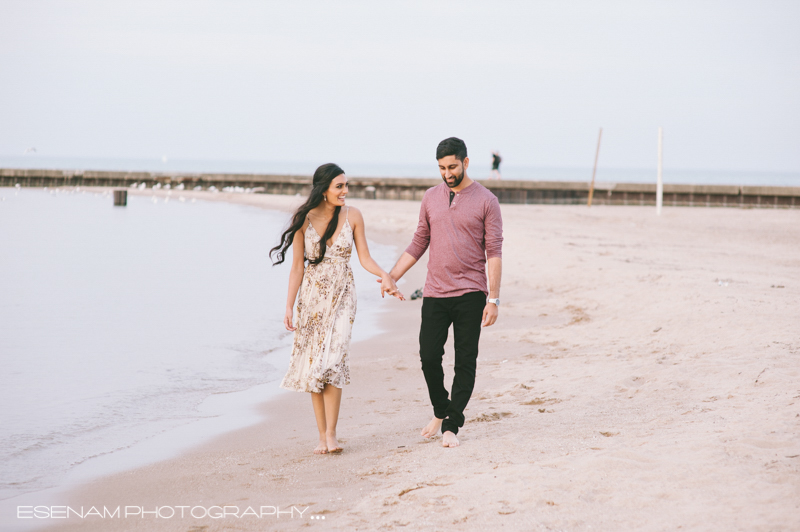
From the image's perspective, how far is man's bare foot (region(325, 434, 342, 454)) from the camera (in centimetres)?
449

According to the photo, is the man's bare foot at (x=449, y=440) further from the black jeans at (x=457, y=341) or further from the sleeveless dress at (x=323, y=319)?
the sleeveless dress at (x=323, y=319)

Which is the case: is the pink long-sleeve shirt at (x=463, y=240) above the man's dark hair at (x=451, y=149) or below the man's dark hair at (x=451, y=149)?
below

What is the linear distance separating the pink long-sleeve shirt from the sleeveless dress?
1.73 ft

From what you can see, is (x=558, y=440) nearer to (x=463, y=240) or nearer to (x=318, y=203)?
(x=463, y=240)

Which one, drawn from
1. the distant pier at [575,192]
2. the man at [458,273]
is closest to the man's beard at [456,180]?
the man at [458,273]

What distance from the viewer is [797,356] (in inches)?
227

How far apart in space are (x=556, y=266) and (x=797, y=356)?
6.73 metres

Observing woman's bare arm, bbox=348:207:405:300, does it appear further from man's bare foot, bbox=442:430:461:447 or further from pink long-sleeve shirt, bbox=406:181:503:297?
man's bare foot, bbox=442:430:461:447

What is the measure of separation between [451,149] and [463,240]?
55cm

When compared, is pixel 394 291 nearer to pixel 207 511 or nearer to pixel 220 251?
pixel 207 511

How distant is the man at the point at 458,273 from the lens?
A: 4371 mm

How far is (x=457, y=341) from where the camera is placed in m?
4.51

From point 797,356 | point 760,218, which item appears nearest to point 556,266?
point 797,356

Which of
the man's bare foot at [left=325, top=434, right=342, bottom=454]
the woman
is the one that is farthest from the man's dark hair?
the man's bare foot at [left=325, top=434, right=342, bottom=454]
